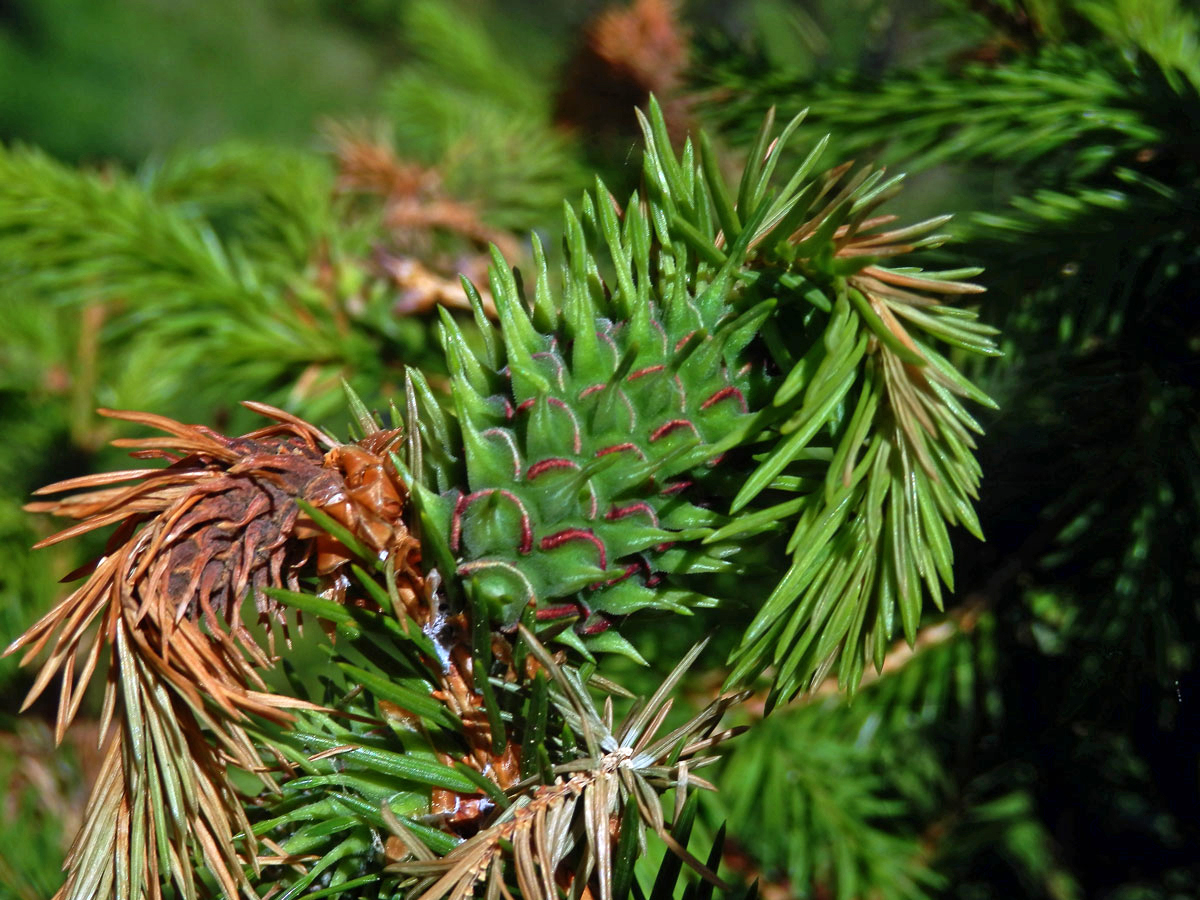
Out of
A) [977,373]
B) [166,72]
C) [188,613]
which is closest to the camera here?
[188,613]

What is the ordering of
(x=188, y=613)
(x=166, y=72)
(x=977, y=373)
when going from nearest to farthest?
(x=188, y=613) → (x=977, y=373) → (x=166, y=72)

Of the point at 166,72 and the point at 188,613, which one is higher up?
the point at 166,72

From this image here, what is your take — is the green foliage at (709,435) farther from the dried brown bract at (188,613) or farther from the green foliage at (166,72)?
the green foliage at (166,72)

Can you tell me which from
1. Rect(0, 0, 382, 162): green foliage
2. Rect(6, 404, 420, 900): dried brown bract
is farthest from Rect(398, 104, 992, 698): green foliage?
Rect(0, 0, 382, 162): green foliage

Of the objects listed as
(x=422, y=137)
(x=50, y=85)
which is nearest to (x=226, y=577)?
(x=422, y=137)

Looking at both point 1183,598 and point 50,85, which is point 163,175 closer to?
point 1183,598

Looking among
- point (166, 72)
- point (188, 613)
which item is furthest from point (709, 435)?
point (166, 72)

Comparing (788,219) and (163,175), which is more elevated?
(163,175)

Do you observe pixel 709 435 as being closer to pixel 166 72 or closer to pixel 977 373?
pixel 977 373

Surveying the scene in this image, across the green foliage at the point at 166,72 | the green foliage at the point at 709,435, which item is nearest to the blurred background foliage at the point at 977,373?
the green foliage at the point at 709,435
